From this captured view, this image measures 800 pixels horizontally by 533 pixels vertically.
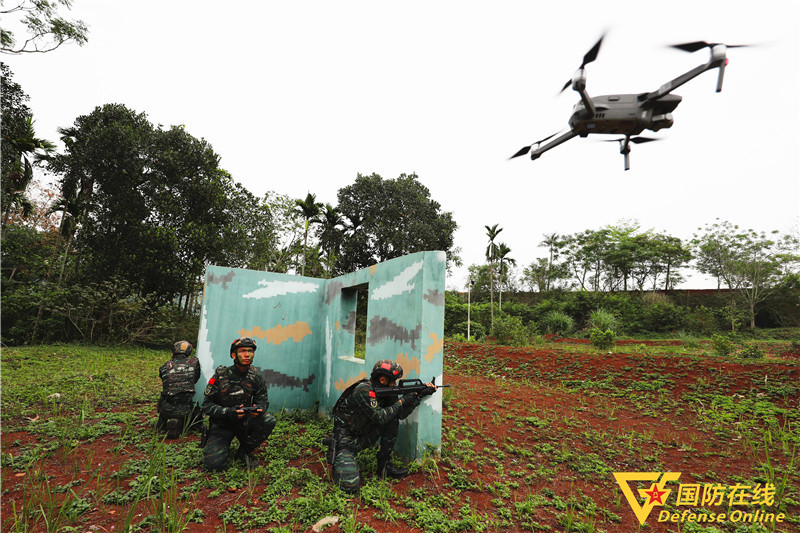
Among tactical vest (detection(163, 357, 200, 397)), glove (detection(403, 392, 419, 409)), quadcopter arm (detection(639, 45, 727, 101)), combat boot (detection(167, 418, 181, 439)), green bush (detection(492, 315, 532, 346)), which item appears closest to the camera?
quadcopter arm (detection(639, 45, 727, 101))

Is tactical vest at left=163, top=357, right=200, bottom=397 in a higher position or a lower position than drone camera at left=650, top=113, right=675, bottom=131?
lower

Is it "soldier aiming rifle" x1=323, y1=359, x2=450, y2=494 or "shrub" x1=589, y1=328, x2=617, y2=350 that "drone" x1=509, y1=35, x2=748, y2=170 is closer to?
"soldier aiming rifle" x1=323, y1=359, x2=450, y2=494

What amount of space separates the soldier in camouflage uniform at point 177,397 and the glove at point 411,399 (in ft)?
9.63

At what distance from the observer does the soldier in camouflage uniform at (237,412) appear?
3900mm

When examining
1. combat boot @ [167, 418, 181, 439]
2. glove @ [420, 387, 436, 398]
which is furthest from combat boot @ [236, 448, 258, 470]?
glove @ [420, 387, 436, 398]

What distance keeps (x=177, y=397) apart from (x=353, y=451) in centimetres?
279

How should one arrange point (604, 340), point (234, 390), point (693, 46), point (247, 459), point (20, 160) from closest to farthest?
point (693, 46), point (247, 459), point (234, 390), point (20, 160), point (604, 340)

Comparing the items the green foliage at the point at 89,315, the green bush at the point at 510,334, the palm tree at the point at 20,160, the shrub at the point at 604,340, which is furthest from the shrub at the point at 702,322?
the palm tree at the point at 20,160

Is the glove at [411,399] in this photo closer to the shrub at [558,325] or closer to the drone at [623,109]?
the drone at [623,109]

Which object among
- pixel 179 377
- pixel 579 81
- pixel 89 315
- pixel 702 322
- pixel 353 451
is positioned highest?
pixel 579 81

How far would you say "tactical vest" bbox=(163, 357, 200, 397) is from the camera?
16.1ft

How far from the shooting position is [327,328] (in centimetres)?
625

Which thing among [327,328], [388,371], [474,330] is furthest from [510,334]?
[388,371]

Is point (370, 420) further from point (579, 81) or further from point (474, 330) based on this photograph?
point (474, 330)
